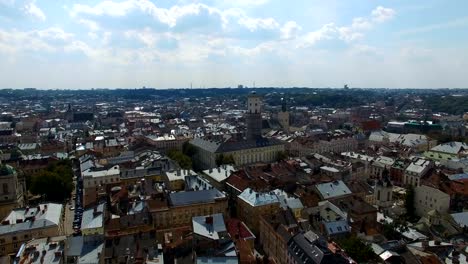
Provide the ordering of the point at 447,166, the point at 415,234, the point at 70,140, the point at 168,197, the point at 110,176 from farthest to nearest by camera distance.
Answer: the point at 70,140
the point at 447,166
the point at 110,176
the point at 168,197
the point at 415,234

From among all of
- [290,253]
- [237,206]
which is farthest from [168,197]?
[290,253]

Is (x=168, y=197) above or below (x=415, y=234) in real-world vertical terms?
above

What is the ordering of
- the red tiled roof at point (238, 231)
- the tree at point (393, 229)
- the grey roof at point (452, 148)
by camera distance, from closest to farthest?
the red tiled roof at point (238, 231), the tree at point (393, 229), the grey roof at point (452, 148)

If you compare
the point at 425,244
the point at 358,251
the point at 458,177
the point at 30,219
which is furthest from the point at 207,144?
the point at 425,244

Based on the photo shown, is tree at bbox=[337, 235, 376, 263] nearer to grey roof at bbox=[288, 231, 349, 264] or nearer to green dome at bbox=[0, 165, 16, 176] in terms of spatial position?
grey roof at bbox=[288, 231, 349, 264]

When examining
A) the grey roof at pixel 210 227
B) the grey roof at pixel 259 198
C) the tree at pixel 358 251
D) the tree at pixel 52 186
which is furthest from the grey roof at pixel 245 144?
the tree at pixel 358 251

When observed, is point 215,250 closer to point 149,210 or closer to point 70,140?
point 149,210

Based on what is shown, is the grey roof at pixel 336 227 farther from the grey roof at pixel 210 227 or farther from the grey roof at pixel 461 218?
the grey roof at pixel 461 218
